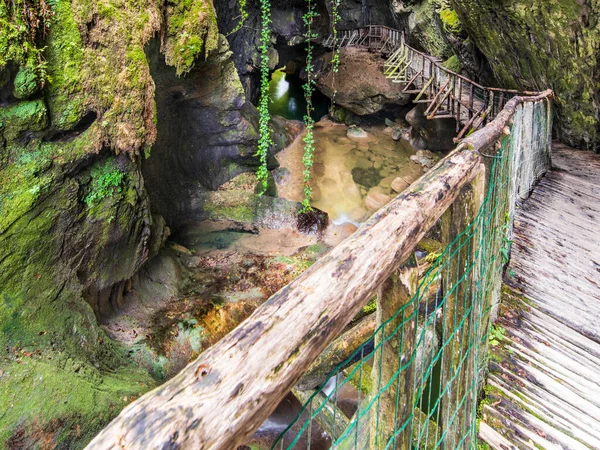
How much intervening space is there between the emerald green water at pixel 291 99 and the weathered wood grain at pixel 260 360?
18973 millimetres

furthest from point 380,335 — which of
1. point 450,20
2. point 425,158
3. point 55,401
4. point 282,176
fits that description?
point 450,20

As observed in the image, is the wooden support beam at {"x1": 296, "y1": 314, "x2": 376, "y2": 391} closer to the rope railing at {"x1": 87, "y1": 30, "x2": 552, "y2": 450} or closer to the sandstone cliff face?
the rope railing at {"x1": 87, "y1": 30, "x2": 552, "y2": 450}

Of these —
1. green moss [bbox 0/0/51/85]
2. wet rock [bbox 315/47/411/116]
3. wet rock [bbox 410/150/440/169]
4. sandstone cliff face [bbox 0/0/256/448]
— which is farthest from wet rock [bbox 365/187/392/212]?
green moss [bbox 0/0/51/85]

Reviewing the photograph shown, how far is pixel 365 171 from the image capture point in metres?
13.7


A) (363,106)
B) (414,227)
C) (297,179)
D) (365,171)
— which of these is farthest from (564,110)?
(414,227)

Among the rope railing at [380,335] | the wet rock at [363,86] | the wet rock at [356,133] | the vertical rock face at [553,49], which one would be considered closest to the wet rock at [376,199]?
the wet rock at [356,133]

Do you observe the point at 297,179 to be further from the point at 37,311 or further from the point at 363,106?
the point at 37,311

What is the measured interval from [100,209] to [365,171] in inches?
381

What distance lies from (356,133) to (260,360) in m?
16.2

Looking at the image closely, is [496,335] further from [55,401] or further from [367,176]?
[367,176]

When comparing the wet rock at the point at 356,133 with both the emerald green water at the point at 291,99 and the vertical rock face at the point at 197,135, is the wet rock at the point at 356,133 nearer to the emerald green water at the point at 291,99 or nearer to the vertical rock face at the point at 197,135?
the emerald green water at the point at 291,99

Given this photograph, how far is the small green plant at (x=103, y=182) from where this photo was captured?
18.5 ft

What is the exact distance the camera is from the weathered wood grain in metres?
0.69

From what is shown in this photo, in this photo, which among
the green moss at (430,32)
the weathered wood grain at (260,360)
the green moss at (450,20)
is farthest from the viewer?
the green moss at (430,32)
